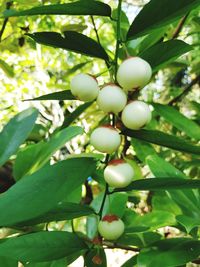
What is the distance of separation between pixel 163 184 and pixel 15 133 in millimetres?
340

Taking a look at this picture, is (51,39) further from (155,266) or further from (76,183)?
(155,266)

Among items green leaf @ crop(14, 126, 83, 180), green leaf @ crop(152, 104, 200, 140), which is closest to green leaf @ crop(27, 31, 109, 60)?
Result: green leaf @ crop(14, 126, 83, 180)

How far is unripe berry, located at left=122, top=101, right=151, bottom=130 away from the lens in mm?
556

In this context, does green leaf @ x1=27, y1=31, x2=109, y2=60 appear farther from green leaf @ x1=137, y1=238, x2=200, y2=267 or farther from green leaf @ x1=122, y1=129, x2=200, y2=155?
green leaf @ x1=137, y1=238, x2=200, y2=267

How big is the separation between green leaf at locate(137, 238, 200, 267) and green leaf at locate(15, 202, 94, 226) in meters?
0.11

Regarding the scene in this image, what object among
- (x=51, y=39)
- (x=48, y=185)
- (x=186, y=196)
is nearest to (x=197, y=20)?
(x=186, y=196)

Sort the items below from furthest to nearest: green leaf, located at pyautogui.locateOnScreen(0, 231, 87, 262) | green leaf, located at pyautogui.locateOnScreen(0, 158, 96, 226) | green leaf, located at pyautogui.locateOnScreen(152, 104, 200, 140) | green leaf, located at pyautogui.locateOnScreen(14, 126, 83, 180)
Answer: green leaf, located at pyautogui.locateOnScreen(152, 104, 200, 140)
green leaf, located at pyautogui.locateOnScreen(14, 126, 83, 180)
green leaf, located at pyautogui.locateOnScreen(0, 231, 87, 262)
green leaf, located at pyautogui.locateOnScreen(0, 158, 96, 226)

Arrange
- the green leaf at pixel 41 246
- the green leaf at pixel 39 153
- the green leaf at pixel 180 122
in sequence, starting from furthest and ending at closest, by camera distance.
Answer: the green leaf at pixel 180 122
the green leaf at pixel 39 153
the green leaf at pixel 41 246

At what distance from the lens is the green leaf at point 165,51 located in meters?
0.64

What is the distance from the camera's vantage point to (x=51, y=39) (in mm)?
625

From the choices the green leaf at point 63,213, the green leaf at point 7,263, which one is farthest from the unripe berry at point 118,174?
the green leaf at point 7,263

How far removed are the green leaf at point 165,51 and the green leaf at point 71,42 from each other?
0.07 metres

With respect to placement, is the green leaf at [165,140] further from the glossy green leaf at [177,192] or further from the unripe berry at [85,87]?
the glossy green leaf at [177,192]

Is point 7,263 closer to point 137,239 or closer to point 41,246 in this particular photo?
point 41,246
